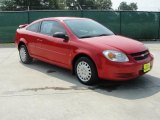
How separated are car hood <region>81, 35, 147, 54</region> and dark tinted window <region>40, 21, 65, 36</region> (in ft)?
3.20

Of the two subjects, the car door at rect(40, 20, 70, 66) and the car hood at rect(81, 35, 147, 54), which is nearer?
the car hood at rect(81, 35, 147, 54)

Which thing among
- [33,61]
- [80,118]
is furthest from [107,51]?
[33,61]

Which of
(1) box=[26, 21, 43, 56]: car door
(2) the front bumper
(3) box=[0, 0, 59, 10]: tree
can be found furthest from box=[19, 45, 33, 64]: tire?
(3) box=[0, 0, 59, 10]: tree

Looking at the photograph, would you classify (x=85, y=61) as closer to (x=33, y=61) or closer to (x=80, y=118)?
(x=80, y=118)

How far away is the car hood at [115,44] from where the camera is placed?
6395mm

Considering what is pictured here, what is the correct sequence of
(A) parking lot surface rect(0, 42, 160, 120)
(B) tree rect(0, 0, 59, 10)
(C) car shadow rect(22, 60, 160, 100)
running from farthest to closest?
(B) tree rect(0, 0, 59, 10) → (C) car shadow rect(22, 60, 160, 100) → (A) parking lot surface rect(0, 42, 160, 120)

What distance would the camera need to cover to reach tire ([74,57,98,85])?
6508 millimetres

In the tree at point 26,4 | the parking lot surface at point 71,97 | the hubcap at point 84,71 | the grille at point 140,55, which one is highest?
the tree at point 26,4

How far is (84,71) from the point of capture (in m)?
6.69

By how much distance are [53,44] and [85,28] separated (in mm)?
896

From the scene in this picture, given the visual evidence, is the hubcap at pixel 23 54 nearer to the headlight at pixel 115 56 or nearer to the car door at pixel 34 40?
the car door at pixel 34 40

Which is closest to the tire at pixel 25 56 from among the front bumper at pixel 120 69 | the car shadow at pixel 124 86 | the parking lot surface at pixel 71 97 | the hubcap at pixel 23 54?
the hubcap at pixel 23 54

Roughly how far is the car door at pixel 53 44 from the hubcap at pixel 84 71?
0.47m

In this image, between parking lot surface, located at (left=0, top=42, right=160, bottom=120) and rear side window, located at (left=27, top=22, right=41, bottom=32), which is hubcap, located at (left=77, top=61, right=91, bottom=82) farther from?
rear side window, located at (left=27, top=22, right=41, bottom=32)
